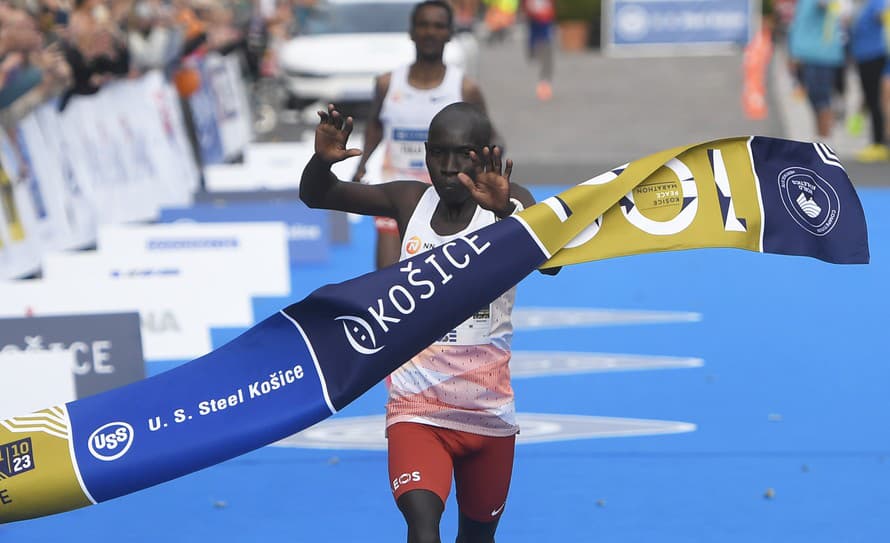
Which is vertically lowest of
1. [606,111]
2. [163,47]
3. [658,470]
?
[606,111]

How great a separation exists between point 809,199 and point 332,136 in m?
1.55

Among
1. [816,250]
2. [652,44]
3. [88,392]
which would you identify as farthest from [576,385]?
[652,44]

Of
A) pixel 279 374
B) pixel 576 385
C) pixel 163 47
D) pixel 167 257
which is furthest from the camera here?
pixel 163 47

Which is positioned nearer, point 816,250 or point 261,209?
point 816,250

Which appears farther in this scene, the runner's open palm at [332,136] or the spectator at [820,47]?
the spectator at [820,47]

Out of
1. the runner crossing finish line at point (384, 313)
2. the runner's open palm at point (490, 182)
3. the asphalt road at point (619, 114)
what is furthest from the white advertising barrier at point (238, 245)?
the asphalt road at point (619, 114)

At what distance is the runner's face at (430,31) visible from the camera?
26.8 ft

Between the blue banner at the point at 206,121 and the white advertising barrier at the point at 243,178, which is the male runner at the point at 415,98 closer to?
the white advertising barrier at the point at 243,178

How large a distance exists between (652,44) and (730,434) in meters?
23.7

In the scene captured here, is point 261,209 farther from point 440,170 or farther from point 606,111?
point 606,111

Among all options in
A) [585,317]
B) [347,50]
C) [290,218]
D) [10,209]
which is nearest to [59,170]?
[10,209]

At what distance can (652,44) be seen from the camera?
3055cm

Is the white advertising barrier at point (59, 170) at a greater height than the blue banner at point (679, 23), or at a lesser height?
greater

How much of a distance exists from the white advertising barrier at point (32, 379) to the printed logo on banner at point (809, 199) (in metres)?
3.36
